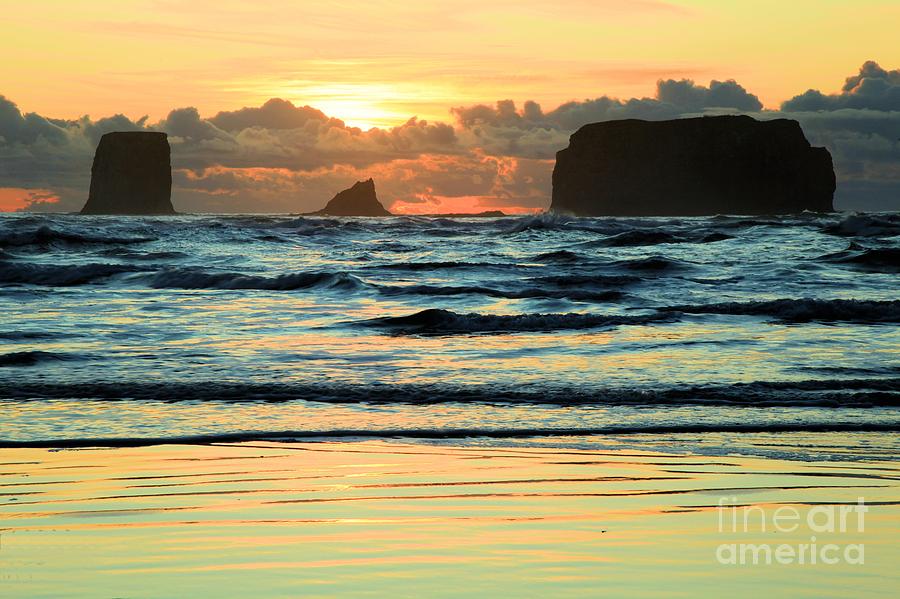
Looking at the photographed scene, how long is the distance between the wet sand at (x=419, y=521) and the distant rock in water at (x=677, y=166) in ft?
555

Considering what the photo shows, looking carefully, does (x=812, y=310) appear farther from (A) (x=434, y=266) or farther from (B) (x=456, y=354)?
(A) (x=434, y=266)

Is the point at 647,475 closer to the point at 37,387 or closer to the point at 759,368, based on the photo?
the point at 759,368

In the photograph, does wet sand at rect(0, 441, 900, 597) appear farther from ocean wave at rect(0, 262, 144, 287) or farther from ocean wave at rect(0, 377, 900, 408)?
ocean wave at rect(0, 262, 144, 287)

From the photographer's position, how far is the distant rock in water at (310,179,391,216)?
551 feet

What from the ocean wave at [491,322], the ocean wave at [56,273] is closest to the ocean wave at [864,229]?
the ocean wave at [56,273]

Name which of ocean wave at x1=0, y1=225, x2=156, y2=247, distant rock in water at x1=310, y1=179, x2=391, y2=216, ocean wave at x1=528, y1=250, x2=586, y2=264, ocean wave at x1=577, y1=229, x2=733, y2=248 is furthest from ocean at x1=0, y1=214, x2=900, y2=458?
distant rock in water at x1=310, y1=179, x2=391, y2=216

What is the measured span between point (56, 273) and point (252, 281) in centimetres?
498

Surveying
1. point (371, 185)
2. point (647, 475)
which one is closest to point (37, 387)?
point (647, 475)

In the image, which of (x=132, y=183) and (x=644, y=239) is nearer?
(x=644, y=239)

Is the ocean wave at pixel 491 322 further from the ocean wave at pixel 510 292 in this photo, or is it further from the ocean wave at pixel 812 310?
the ocean wave at pixel 510 292

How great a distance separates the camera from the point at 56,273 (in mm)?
22828

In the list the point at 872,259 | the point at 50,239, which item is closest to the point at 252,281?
the point at 872,259

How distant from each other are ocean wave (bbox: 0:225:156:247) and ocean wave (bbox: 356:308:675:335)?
22419 mm

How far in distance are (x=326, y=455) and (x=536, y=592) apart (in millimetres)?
2782
